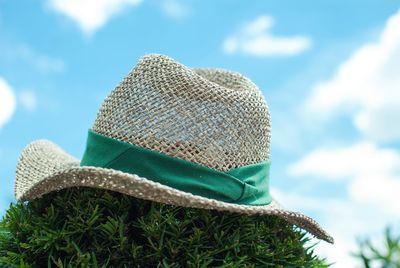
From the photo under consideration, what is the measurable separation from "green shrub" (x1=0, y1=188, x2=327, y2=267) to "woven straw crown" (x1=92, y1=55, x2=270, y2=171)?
0.25 m

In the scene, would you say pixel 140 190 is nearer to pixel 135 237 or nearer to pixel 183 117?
pixel 135 237

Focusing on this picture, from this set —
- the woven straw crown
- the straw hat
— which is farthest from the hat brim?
the woven straw crown

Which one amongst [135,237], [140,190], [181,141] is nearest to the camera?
[140,190]

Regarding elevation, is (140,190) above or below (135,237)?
above

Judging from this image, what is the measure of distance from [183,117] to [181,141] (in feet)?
0.32

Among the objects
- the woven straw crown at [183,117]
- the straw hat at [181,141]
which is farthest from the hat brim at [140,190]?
the woven straw crown at [183,117]

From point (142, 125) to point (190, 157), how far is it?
0.23 meters

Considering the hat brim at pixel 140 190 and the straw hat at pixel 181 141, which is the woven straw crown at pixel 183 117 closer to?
the straw hat at pixel 181 141

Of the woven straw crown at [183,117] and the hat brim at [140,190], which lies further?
the woven straw crown at [183,117]

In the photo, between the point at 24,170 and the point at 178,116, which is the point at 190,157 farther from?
the point at 24,170

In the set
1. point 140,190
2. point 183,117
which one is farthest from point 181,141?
point 140,190

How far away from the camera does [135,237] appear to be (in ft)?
5.91

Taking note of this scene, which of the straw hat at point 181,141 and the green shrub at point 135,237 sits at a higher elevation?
the straw hat at point 181,141

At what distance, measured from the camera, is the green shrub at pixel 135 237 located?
5.64ft
